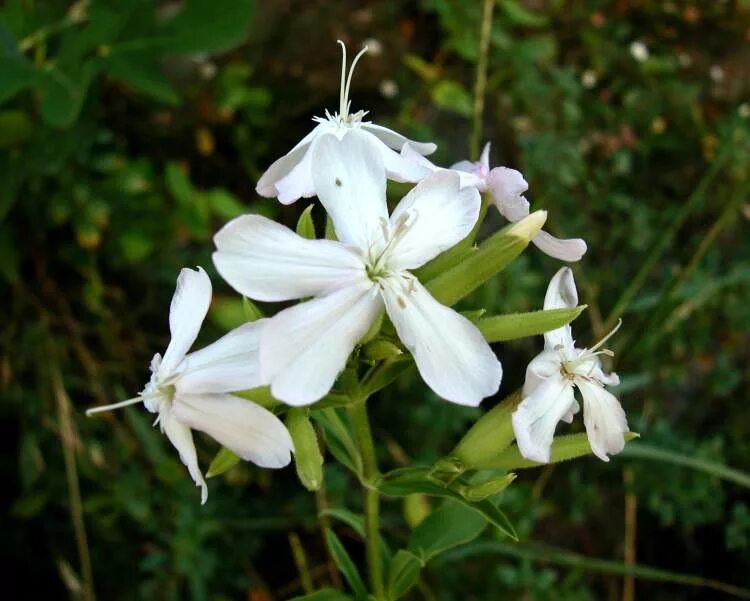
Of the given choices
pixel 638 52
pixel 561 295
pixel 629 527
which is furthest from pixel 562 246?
pixel 638 52


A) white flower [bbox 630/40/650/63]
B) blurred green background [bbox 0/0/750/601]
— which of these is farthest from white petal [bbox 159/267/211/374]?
white flower [bbox 630/40/650/63]

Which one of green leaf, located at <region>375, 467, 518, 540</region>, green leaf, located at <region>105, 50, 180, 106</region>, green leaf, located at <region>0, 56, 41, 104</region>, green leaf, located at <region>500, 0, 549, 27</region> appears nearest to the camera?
green leaf, located at <region>375, 467, 518, 540</region>

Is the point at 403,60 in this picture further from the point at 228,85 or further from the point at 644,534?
the point at 644,534

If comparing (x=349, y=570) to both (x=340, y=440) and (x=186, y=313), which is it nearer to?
(x=340, y=440)

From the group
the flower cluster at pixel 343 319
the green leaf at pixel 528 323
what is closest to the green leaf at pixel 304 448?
the flower cluster at pixel 343 319

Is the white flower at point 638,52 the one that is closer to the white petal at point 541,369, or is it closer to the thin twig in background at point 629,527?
the thin twig in background at point 629,527

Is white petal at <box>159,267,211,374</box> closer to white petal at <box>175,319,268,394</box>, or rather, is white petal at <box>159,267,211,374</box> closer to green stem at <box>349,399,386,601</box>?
white petal at <box>175,319,268,394</box>

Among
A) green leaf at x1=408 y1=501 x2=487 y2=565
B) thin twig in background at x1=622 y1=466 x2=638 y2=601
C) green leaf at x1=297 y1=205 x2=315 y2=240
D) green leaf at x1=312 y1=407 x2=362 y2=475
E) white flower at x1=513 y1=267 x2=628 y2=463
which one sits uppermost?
green leaf at x1=297 y1=205 x2=315 y2=240
